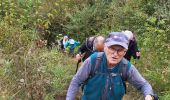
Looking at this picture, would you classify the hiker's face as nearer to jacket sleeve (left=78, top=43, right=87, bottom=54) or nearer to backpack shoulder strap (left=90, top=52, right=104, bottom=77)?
backpack shoulder strap (left=90, top=52, right=104, bottom=77)

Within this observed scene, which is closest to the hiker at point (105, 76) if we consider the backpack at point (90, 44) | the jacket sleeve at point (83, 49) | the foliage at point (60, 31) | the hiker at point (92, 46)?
the hiker at point (92, 46)

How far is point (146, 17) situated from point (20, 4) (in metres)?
3.68

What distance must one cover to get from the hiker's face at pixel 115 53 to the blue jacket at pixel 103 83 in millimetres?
124

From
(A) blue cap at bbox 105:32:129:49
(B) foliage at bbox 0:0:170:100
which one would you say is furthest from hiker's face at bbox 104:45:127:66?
(B) foliage at bbox 0:0:170:100

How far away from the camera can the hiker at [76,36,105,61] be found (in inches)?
238

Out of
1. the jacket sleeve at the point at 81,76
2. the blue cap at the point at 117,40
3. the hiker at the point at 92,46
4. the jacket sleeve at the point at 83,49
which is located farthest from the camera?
the jacket sleeve at the point at 83,49

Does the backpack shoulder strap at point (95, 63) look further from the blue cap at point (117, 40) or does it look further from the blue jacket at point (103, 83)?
the blue cap at point (117, 40)

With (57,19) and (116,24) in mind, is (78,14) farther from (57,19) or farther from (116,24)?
(116,24)

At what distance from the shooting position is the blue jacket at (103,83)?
11.4ft

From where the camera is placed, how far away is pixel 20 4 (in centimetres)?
1153

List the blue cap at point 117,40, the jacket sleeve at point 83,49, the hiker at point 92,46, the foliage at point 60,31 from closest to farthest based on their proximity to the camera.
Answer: the blue cap at point 117,40, the hiker at point 92,46, the foliage at point 60,31, the jacket sleeve at point 83,49

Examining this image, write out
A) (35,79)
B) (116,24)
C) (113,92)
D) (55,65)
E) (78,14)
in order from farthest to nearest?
1. (78,14)
2. (116,24)
3. (55,65)
4. (35,79)
5. (113,92)

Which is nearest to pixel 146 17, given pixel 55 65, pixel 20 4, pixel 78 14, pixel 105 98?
pixel 78 14

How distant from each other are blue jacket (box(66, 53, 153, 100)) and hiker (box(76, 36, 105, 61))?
2425 mm
